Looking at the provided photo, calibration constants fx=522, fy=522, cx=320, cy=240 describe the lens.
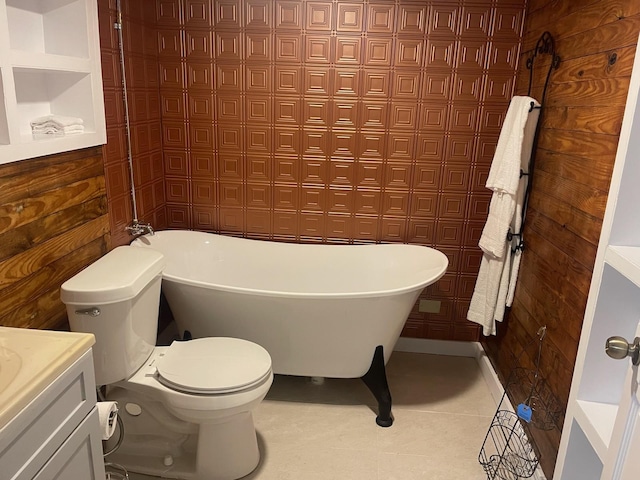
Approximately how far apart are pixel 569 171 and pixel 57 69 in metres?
1.99

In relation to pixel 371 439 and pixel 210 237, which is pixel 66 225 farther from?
pixel 371 439

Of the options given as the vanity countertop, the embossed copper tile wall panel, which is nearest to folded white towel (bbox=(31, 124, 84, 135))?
the embossed copper tile wall panel

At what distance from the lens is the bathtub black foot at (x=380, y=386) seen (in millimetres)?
2555

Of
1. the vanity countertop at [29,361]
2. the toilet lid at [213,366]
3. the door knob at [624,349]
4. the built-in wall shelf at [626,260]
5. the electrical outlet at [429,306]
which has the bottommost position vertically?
the electrical outlet at [429,306]

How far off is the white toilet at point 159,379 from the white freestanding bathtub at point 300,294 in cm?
23

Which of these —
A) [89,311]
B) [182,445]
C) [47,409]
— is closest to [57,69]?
[89,311]

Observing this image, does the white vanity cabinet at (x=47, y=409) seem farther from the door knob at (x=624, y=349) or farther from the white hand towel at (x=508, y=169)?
the white hand towel at (x=508, y=169)

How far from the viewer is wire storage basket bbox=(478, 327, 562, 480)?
2.11m

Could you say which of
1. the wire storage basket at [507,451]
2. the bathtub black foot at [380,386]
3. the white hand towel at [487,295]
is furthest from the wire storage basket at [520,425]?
the bathtub black foot at [380,386]

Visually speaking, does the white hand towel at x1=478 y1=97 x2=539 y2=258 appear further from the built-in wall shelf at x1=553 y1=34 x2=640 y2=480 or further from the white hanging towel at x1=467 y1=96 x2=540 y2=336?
the built-in wall shelf at x1=553 y1=34 x2=640 y2=480

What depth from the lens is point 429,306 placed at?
3.16 metres

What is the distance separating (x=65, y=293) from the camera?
1862 mm

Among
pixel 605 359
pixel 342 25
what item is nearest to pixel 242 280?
pixel 342 25

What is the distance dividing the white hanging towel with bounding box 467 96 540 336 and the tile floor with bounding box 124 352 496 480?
0.45 m
